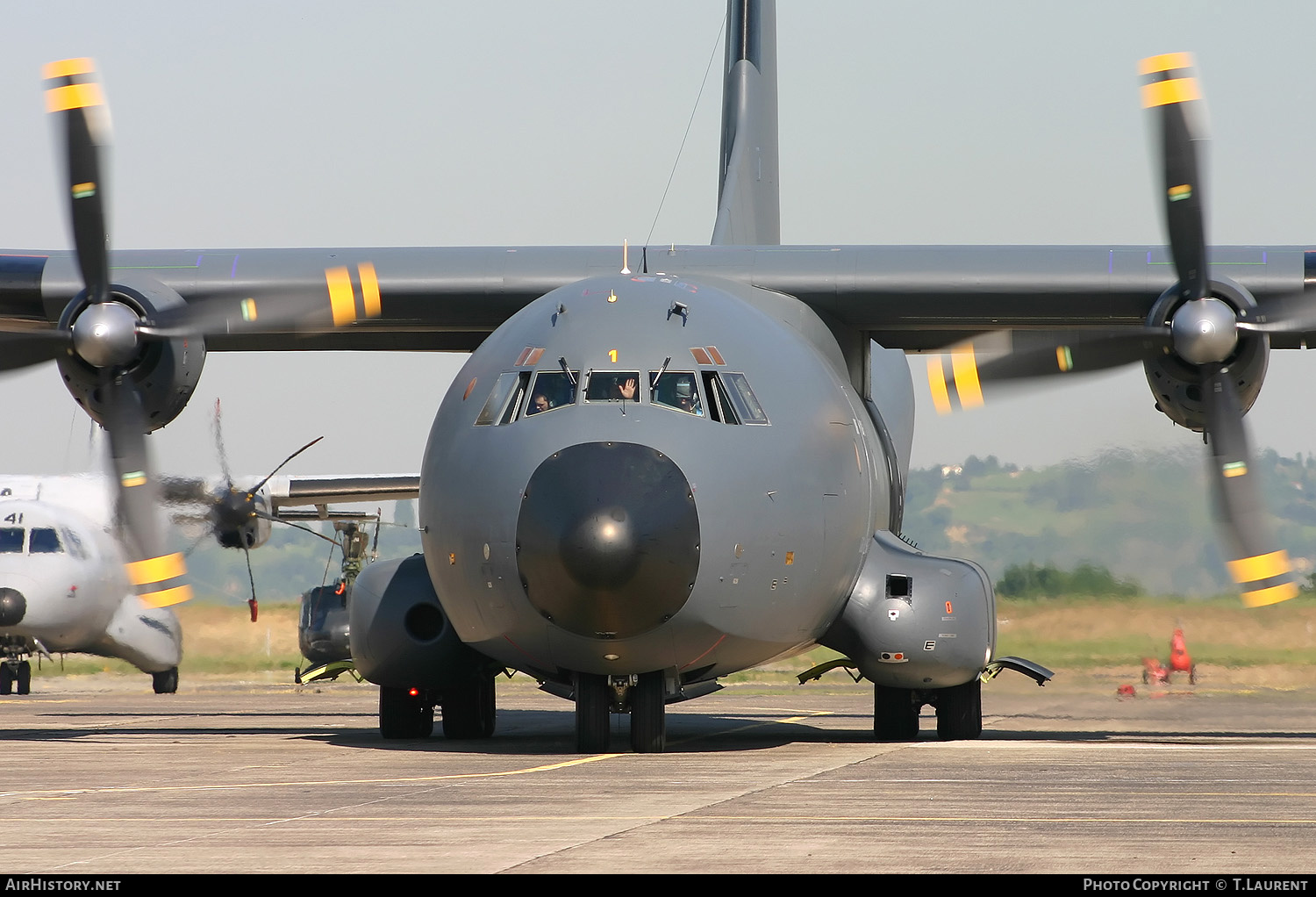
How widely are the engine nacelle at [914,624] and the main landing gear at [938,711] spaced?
0.74 meters

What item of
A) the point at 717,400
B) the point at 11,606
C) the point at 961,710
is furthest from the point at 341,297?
the point at 11,606

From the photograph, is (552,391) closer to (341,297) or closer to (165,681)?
(341,297)

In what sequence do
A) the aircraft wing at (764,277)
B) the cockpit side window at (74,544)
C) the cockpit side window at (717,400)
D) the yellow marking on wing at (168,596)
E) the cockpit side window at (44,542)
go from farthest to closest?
1. the cockpit side window at (74,544)
2. the cockpit side window at (44,542)
3. the aircraft wing at (764,277)
4. the yellow marking on wing at (168,596)
5. the cockpit side window at (717,400)

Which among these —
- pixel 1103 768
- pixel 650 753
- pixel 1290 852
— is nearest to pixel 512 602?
pixel 650 753

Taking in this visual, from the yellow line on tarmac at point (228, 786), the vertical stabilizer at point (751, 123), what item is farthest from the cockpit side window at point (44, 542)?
the yellow line on tarmac at point (228, 786)

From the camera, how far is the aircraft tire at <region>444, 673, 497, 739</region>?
14766mm

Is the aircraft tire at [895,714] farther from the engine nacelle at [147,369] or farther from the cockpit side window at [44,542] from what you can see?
the cockpit side window at [44,542]

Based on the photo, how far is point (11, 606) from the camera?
26.6m

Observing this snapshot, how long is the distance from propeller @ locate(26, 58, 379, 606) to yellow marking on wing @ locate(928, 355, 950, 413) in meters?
5.21

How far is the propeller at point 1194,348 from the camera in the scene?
1334 cm

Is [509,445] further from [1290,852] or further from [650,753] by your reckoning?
[1290,852]

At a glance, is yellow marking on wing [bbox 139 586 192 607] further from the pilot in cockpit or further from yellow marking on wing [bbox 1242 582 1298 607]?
yellow marking on wing [bbox 1242 582 1298 607]

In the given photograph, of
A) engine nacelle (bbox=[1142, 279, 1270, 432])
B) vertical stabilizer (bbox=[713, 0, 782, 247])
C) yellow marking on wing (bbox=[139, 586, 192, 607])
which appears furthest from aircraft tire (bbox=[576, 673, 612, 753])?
vertical stabilizer (bbox=[713, 0, 782, 247])

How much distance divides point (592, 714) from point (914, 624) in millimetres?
2847
